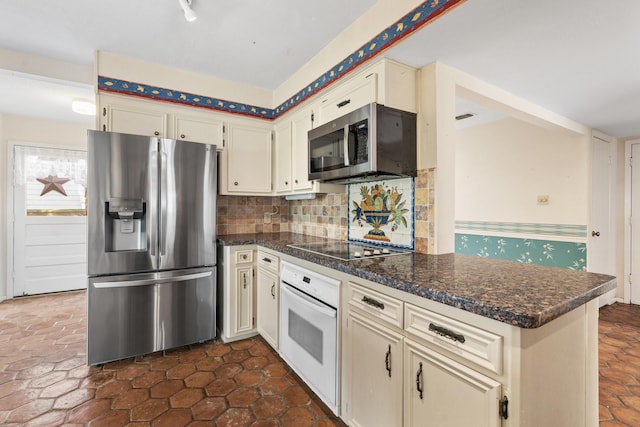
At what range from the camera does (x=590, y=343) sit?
47.2 inches

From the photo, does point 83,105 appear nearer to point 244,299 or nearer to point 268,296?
point 244,299

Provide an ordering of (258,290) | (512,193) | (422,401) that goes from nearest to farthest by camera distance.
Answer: (422,401), (258,290), (512,193)

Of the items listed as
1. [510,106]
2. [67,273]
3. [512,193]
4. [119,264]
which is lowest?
[67,273]

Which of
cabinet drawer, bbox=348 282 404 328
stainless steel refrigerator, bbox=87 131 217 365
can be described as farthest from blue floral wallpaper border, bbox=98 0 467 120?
cabinet drawer, bbox=348 282 404 328

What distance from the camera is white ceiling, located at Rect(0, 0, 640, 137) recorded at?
4.85 ft

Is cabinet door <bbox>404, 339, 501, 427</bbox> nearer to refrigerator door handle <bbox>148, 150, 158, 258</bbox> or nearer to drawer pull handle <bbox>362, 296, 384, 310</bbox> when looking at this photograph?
drawer pull handle <bbox>362, 296, 384, 310</bbox>

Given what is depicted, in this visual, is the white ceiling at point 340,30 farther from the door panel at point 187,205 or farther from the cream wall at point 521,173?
the door panel at point 187,205

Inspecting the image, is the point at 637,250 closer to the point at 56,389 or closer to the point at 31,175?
the point at 56,389

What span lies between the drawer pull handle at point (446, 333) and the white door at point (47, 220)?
4.95 metres

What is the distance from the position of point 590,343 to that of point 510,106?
1.87 metres

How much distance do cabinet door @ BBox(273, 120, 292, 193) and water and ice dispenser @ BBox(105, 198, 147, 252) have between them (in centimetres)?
124

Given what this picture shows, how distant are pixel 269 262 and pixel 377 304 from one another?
1.24 m

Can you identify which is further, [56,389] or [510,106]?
[510,106]

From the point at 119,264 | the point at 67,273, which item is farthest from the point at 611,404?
the point at 67,273
